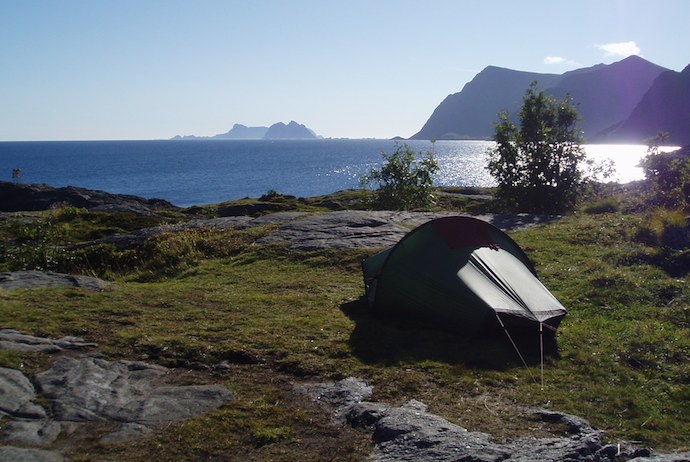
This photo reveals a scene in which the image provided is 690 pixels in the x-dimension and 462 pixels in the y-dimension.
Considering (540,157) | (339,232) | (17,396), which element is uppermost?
(540,157)

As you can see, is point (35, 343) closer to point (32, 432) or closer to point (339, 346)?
point (32, 432)

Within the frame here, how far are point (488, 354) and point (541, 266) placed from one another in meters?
6.61

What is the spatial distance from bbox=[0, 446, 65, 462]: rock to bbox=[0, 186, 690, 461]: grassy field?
36 cm

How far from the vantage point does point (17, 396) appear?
7.36 metres

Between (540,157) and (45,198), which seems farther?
(45,198)

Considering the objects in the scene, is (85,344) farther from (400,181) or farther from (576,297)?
(400,181)

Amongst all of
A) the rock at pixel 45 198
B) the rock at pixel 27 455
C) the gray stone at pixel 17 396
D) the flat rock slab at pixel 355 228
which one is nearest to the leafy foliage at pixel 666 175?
the flat rock slab at pixel 355 228

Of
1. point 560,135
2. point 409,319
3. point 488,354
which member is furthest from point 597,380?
point 560,135

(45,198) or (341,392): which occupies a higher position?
(45,198)

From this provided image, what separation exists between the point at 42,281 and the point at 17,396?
7234mm

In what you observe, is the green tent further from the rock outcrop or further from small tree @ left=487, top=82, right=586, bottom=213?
small tree @ left=487, top=82, right=586, bottom=213

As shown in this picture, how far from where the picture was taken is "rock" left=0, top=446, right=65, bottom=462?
19.6ft

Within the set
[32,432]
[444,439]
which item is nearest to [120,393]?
[32,432]

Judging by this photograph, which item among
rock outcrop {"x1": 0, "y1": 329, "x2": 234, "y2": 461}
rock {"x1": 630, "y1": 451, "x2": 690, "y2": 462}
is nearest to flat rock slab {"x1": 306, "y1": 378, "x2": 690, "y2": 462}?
rock {"x1": 630, "y1": 451, "x2": 690, "y2": 462}
